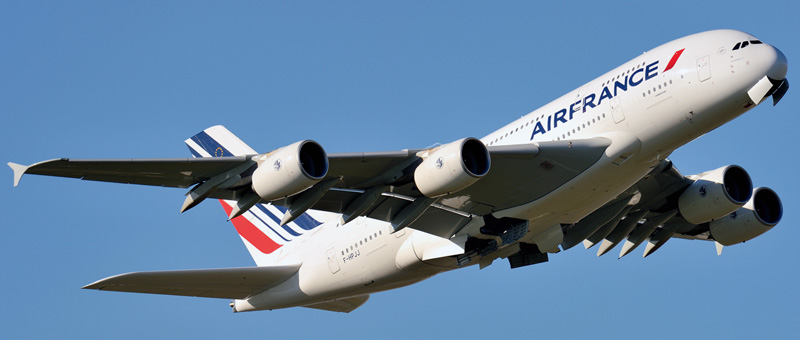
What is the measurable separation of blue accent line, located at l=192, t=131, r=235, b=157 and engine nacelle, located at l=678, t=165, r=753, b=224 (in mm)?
16003

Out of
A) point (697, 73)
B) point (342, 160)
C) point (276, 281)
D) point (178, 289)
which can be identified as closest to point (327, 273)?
point (276, 281)

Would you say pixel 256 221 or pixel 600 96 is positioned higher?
pixel 256 221

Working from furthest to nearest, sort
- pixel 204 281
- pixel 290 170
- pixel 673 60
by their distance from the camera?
pixel 204 281, pixel 673 60, pixel 290 170

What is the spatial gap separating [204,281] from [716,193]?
1603 cm

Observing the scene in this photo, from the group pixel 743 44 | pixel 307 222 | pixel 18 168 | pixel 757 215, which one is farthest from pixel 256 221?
pixel 743 44

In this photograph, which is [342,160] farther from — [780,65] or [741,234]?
[741,234]

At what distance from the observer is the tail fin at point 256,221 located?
36875 mm

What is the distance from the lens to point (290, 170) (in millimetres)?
25953

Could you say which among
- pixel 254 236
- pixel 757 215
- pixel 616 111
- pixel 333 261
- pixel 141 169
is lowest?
pixel 333 261

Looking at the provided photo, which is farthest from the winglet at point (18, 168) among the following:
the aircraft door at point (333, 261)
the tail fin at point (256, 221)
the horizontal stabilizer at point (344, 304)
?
the horizontal stabilizer at point (344, 304)

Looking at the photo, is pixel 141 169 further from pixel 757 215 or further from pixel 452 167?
pixel 757 215

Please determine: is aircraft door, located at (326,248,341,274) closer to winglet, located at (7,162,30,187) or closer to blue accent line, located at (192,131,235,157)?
blue accent line, located at (192,131,235,157)

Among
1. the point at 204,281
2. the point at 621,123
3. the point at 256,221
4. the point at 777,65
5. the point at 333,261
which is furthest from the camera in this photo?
the point at 256,221

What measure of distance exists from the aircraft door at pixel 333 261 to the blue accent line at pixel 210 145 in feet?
22.4
